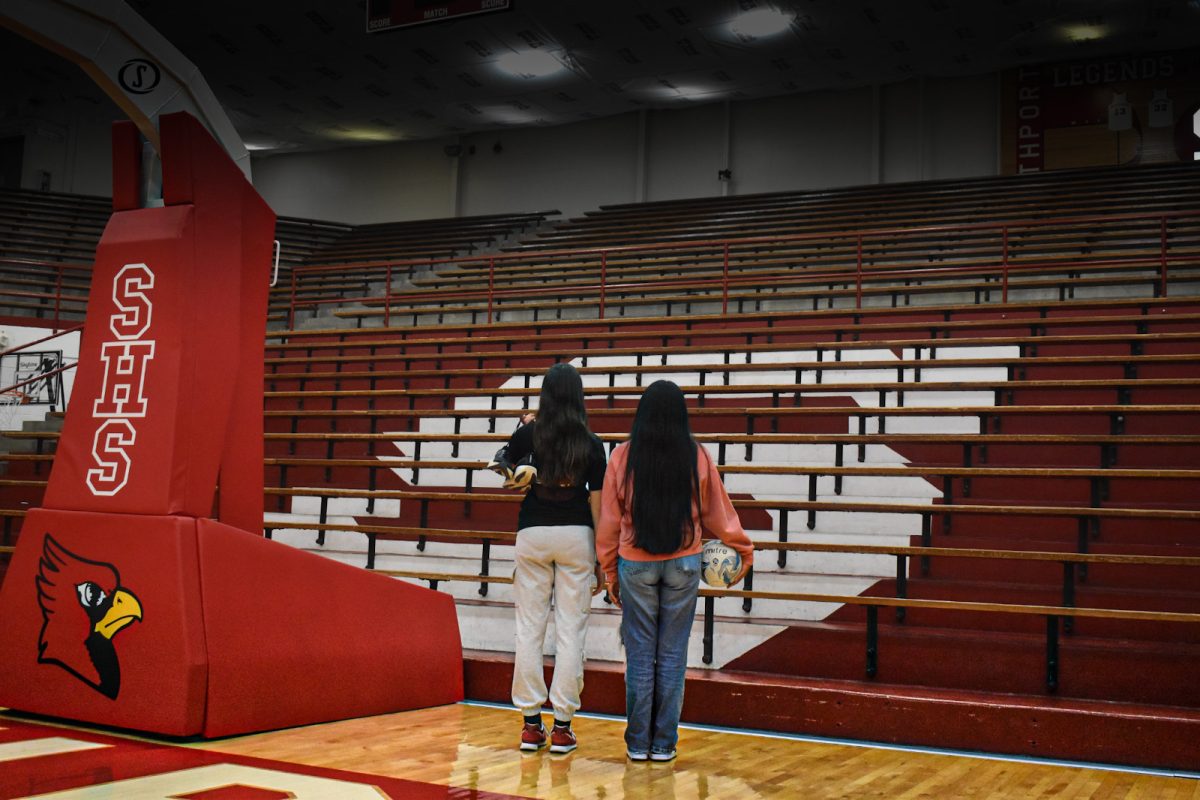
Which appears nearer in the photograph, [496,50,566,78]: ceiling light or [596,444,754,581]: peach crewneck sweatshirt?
[596,444,754,581]: peach crewneck sweatshirt

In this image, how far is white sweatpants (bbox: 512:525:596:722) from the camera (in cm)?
321

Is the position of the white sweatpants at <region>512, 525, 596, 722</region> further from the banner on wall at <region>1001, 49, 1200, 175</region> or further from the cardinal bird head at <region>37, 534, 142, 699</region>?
the banner on wall at <region>1001, 49, 1200, 175</region>

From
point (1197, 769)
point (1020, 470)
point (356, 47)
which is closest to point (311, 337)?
point (356, 47)

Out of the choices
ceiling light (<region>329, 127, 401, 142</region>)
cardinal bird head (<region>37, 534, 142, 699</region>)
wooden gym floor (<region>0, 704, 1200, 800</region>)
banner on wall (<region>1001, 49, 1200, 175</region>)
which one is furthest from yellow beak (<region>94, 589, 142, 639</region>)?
ceiling light (<region>329, 127, 401, 142</region>)

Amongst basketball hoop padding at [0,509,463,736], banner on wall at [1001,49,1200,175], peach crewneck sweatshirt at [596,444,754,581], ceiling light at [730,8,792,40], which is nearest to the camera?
basketball hoop padding at [0,509,463,736]

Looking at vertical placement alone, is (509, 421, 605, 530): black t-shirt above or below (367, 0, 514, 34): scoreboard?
below

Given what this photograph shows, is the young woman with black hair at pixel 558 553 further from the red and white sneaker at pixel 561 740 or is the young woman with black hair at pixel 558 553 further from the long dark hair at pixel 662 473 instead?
the long dark hair at pixel 662 473

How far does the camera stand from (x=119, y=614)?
10.3 ft

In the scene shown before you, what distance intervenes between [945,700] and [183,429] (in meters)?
2.67

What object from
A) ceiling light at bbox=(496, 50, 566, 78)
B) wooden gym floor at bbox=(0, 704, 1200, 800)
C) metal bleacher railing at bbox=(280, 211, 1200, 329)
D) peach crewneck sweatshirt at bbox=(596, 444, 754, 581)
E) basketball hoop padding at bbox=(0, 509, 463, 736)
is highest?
ceiling light at bbox=(496, 50, 566, 78)

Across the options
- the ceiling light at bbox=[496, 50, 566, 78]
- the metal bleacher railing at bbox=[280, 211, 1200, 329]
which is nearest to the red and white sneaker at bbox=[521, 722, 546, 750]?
the metal bleacher railing at bbox=[280, 211, 1200, 329]

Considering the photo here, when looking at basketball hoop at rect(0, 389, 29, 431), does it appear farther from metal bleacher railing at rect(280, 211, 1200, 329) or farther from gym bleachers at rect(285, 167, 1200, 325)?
gym bleachers at rect(285, 167, 1200, 325)

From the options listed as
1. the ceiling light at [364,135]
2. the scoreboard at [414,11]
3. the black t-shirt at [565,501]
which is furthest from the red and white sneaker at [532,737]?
the ceiling light at [364,135]

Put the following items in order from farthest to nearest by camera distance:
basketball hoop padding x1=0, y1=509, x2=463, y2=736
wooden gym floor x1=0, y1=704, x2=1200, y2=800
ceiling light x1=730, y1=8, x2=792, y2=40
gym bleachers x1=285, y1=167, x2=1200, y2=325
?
ceiling light x1=730, y1=8, x2=792, y2=40 < gym bleachers x1=285, y1=167, x2=1200, y2=325 < basketball hoop padding x1=0, y1=509, x2=463, y2=736 < wooden gym floor x1=0, y1=704, x2=1200, y2=800
